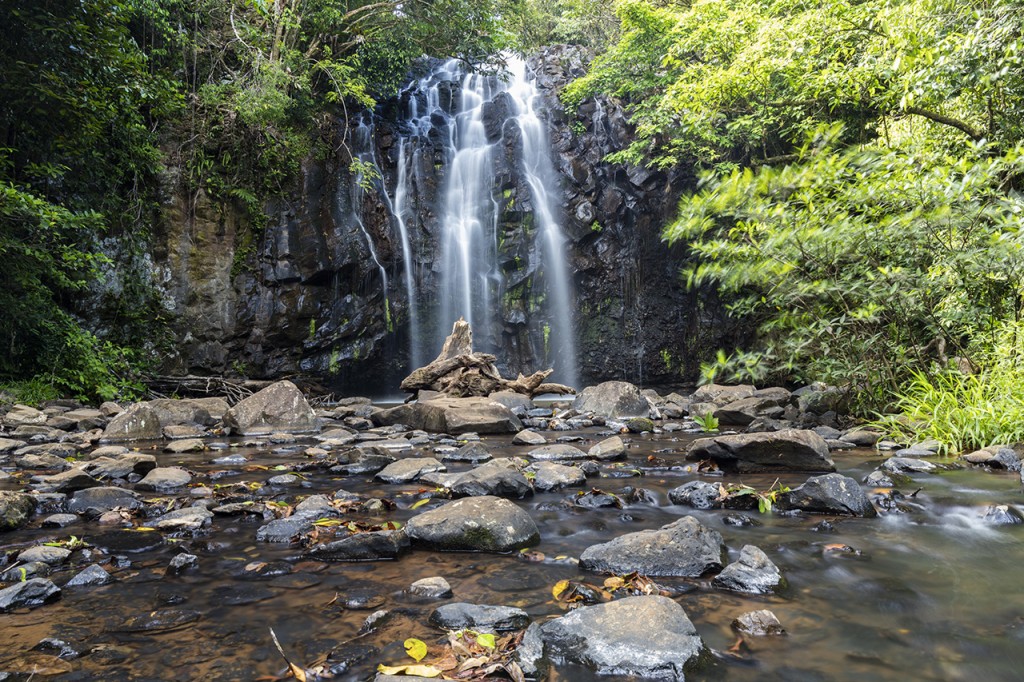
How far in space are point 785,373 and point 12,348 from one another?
14.7m

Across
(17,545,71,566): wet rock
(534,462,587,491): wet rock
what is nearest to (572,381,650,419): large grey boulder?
(534,462,587,491): wet rock

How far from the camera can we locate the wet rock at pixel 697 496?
3.84 meters

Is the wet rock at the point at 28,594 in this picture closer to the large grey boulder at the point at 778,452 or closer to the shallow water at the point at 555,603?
the shallow water at the point at 555,603

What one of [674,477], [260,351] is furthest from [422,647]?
[260,351]

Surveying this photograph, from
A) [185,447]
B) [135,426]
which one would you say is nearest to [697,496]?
[185,447]

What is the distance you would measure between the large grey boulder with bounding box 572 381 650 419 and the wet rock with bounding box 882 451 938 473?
4887 millimetres

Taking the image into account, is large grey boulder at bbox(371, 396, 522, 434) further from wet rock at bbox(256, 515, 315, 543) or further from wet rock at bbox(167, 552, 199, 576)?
wet rock at bbox(167, 552, 199, 576)

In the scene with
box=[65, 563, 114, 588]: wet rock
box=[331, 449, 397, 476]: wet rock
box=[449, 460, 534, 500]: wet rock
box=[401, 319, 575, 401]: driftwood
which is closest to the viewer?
box=[65, 563, 114, 588]: wet rock

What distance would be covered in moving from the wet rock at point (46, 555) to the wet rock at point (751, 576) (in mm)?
3092

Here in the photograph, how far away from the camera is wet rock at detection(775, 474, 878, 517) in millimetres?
3496

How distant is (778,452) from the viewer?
4.78 m

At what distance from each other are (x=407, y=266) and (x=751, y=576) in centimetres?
1487

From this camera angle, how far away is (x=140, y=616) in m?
2.16

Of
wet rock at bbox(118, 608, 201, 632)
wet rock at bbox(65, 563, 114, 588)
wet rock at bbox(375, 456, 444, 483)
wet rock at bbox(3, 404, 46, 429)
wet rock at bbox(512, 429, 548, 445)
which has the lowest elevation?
wet rock at bbox(512, 429, 548, 445)
